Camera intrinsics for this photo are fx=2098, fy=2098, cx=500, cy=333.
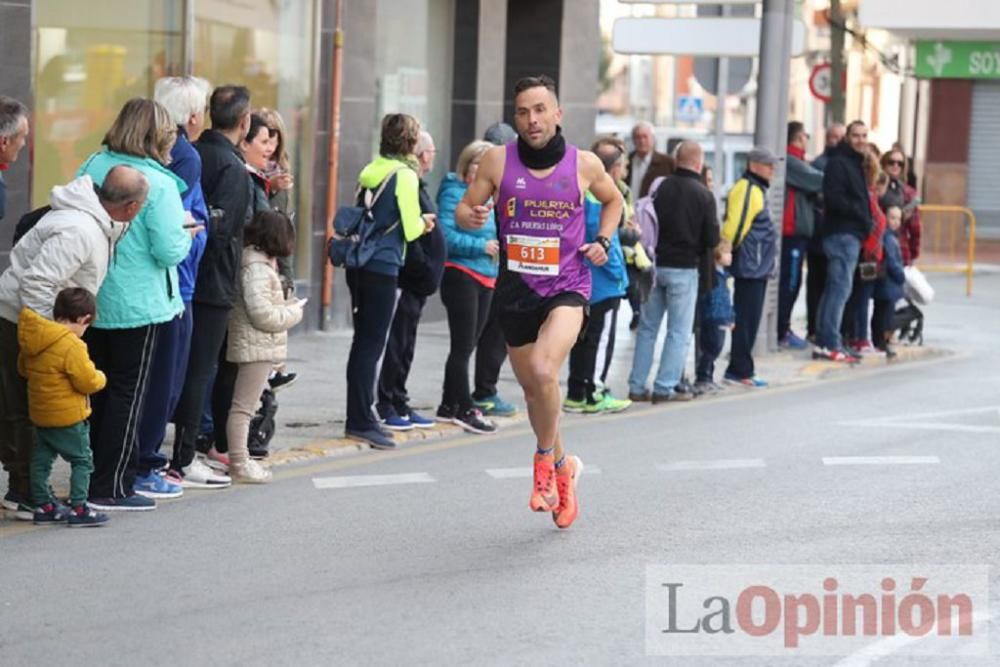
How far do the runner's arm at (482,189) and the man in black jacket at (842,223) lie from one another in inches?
296

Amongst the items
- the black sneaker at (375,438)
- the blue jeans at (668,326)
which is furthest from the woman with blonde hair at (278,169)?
the blue jeans at (668,326)

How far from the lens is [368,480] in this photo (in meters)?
10.2

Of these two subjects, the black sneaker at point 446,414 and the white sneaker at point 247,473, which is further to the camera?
the black sneaker at point 446,414

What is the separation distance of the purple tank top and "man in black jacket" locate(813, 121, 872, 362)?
25.0ft

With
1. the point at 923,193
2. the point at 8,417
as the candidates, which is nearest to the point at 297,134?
the point at 8,417

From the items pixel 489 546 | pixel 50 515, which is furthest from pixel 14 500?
pixel 489 546

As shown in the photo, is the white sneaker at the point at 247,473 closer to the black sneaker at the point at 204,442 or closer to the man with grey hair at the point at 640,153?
the black sneaker at the point at 204,442

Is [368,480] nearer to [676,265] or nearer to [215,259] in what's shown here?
[215,259]

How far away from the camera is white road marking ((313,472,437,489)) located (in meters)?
10.0

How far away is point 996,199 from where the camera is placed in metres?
39.5

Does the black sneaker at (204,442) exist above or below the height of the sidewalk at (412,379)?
above

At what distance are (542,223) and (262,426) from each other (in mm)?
2286

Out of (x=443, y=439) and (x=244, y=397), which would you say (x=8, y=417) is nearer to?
(x=244, y=397)

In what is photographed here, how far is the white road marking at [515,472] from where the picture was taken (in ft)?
34.3
